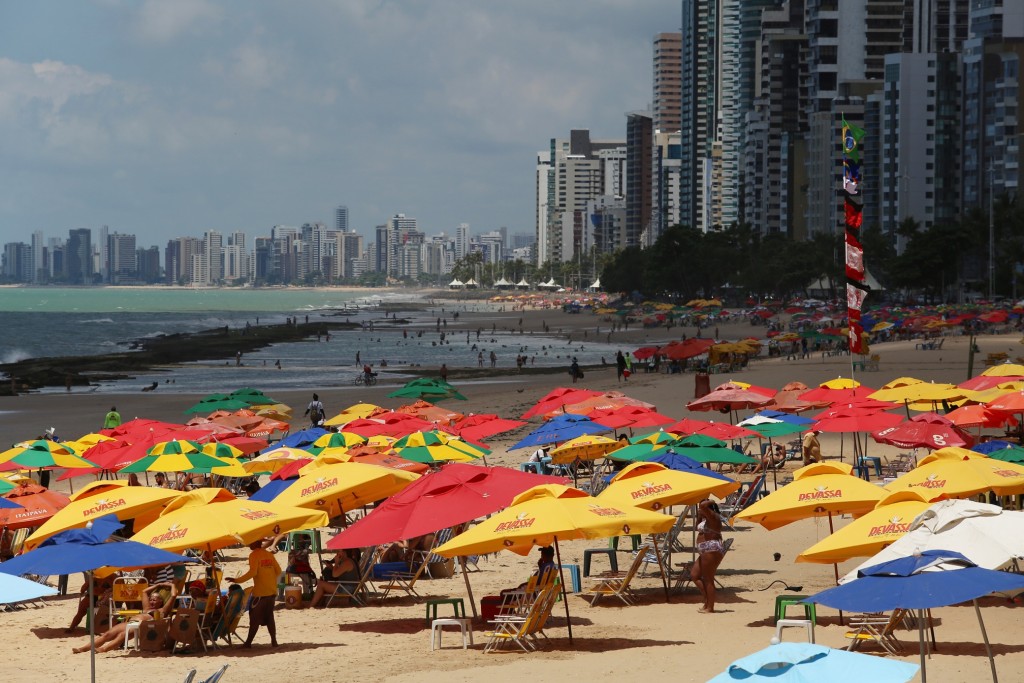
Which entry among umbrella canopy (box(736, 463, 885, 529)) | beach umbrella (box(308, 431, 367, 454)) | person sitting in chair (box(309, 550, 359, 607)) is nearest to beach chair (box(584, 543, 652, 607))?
umbrella canopy (box(736, 463, 885, 529))

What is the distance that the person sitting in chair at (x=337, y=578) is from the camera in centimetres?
1455

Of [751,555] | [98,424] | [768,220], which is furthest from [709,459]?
[768,220]

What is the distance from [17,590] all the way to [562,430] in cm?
1320

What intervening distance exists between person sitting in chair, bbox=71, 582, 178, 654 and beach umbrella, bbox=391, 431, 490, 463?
19.6 ft

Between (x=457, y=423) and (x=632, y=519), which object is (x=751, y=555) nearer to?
(x=632, y=519)

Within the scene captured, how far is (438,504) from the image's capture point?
12.8 meters

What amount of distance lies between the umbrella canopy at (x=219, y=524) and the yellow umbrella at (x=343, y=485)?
1.91 m

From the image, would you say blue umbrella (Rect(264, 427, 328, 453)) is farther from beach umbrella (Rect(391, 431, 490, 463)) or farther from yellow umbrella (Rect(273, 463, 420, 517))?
yellow umbrella (Rect(273, 463, 420, 517))

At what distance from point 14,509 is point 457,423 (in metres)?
10.9

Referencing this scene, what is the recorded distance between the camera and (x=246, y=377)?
6316 centimetres

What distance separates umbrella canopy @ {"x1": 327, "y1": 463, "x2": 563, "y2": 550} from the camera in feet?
41.0

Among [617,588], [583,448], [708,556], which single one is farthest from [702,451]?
[583,448]

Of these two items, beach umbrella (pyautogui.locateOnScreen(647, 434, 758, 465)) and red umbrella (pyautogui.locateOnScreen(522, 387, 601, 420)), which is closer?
beach umbrella (pyautogui.locateOnScreen(647, 434, 758, 465))

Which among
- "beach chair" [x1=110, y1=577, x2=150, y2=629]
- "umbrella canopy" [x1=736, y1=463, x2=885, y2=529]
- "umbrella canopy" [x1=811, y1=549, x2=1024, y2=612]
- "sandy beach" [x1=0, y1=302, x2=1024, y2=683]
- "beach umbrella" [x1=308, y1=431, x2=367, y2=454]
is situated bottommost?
"sandy beach" [x1=0, y1=302, x2=1024, y2=683]
